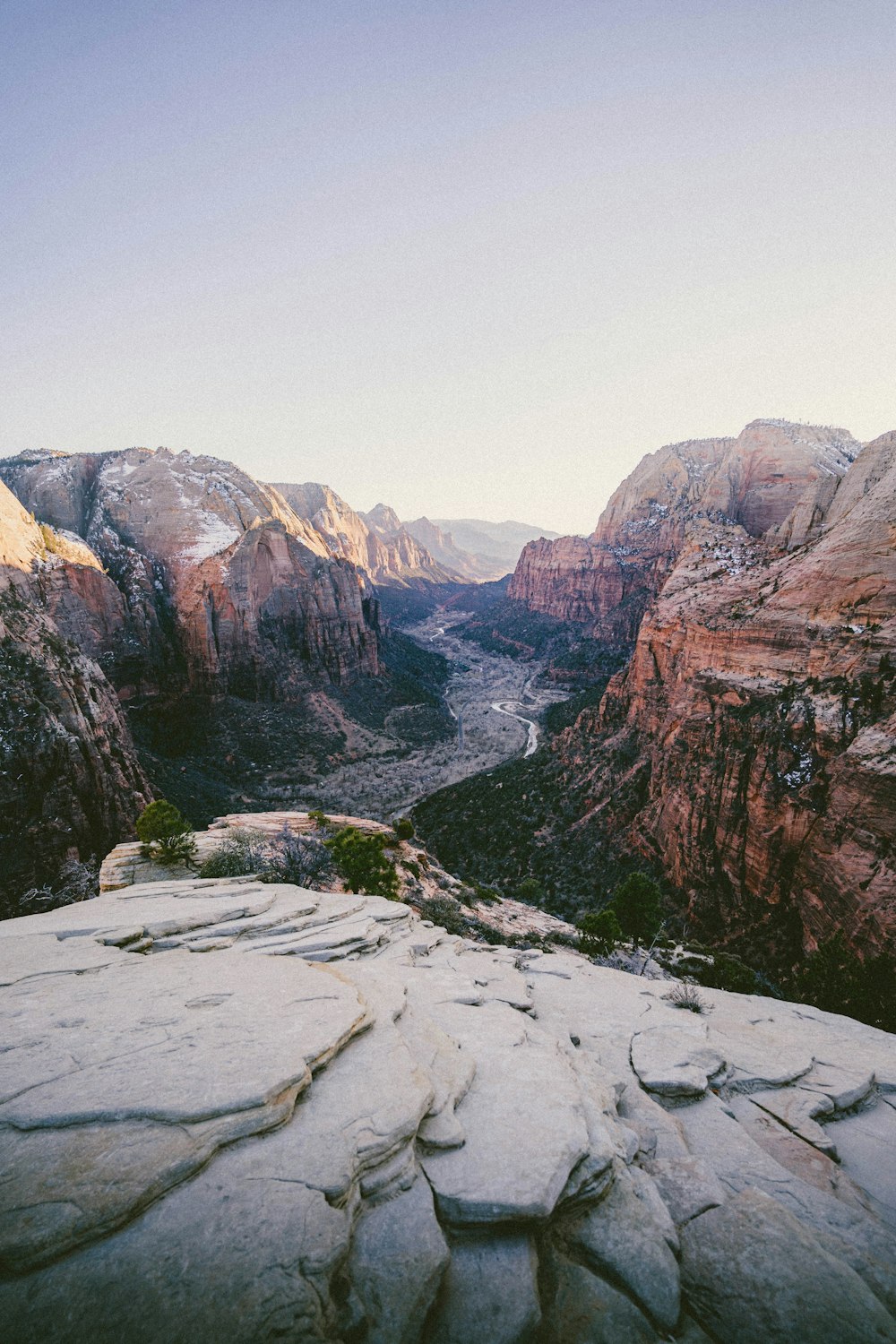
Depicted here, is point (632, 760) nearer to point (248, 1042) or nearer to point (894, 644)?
point (894, 644)

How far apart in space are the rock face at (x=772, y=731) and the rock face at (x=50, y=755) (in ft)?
109

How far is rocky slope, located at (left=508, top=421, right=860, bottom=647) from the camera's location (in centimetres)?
7900

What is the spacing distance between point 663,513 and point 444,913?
116m

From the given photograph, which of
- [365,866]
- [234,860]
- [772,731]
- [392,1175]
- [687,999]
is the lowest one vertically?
[365,866]

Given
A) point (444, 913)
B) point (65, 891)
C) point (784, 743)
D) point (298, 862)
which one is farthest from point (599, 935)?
point (65, 891)

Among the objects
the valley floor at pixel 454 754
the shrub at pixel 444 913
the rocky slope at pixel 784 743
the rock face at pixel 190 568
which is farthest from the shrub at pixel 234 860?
the rock face at pixel 190 568

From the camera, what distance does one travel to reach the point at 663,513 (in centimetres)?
11412

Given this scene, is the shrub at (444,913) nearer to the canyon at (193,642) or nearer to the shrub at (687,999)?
the shrub at (687,999)

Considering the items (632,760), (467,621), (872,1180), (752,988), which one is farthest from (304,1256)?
(467,621)

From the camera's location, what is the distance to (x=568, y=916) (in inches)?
1235

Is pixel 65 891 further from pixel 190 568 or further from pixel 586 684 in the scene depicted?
pixel 586 684

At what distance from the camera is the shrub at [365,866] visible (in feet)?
66.3

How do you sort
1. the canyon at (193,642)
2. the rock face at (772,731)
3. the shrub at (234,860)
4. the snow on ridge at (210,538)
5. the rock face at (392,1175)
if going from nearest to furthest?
the rock face at (392,1175) → the shrub at (234,860) → the rock face at (772,731) → the canyon at (193,642) → the snow on ridge at (210,538)

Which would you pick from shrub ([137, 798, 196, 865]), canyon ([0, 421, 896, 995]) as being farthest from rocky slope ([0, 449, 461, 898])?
shrub ([137, 798, 196, 865])
